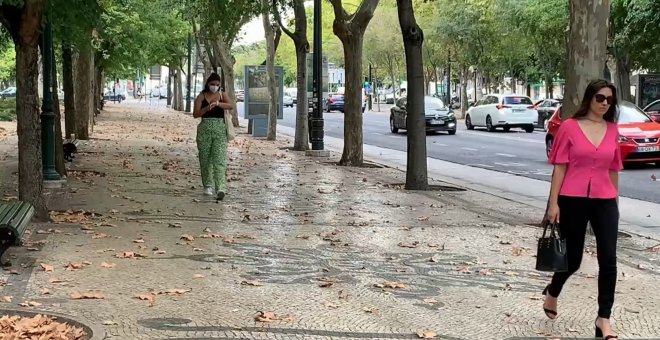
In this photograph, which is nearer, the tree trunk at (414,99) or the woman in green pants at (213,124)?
the woman in green pants at (213,124)

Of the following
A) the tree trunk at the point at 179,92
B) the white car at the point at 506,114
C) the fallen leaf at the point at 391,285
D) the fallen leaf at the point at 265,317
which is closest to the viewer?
the fallen leaf at the point at 265,317

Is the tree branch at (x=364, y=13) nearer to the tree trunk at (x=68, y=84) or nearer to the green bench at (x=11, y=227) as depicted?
the tree trunk at (x=68, y=84)

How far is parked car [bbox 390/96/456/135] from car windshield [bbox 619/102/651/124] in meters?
13.6

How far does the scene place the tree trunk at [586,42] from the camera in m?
9.47

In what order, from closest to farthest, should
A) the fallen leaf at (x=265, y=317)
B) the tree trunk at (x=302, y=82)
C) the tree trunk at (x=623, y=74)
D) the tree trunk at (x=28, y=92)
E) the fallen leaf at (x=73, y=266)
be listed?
the fallen leaf at (x=265, y=317) < the fallen leaf at (x=73, y=266) < the tree trunk at (x=28, y=92) < the tree trunk at (x=302, y=82) < the tree trunk at (x=623, y=74)

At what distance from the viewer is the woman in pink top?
5.46 m

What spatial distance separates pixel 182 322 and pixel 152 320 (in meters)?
0.21

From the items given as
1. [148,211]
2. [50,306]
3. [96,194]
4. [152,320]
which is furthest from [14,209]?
[96,194]

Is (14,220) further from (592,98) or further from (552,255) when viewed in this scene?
(592,98)

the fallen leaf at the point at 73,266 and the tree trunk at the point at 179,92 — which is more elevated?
the tree trunk at the point at 179,92

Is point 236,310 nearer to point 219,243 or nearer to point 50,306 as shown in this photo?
point 50,306

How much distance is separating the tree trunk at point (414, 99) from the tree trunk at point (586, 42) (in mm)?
4356

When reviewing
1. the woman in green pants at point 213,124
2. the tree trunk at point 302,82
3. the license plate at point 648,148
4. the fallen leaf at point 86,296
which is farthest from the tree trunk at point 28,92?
the tree trunk at point 302,82

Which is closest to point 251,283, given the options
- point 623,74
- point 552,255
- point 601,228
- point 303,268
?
point 303,268
